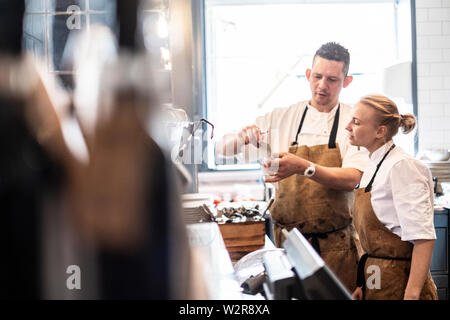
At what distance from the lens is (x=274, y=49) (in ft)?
14.1

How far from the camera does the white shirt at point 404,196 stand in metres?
1.67

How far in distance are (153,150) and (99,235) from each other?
7 centimetres

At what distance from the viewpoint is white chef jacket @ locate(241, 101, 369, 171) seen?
7.22ft

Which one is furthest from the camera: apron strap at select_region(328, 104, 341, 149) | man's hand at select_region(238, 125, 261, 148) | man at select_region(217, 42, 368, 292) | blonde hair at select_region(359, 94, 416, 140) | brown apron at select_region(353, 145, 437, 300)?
apron strap at select_region(328, 104, 341, 149)

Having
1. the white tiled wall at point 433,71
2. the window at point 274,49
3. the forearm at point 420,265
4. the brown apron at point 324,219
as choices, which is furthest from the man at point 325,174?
the white tiled wall at point 433,71

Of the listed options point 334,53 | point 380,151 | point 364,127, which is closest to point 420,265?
point 380,151

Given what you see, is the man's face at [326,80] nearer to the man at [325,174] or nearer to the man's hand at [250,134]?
the man at [325,174]

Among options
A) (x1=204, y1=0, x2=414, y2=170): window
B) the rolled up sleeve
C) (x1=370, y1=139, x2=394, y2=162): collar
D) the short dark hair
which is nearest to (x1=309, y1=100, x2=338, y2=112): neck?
the short dark hair

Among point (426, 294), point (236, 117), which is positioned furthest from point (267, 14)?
point (426, 294)

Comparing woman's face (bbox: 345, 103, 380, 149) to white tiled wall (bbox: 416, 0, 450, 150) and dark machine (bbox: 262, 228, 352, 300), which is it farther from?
white tiled wall (bbox: 416, 0, 450, 150)

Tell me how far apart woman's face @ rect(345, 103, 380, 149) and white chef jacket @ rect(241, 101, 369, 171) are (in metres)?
0.23

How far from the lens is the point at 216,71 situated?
4344mm

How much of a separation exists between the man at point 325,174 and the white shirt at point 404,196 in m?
0.25
